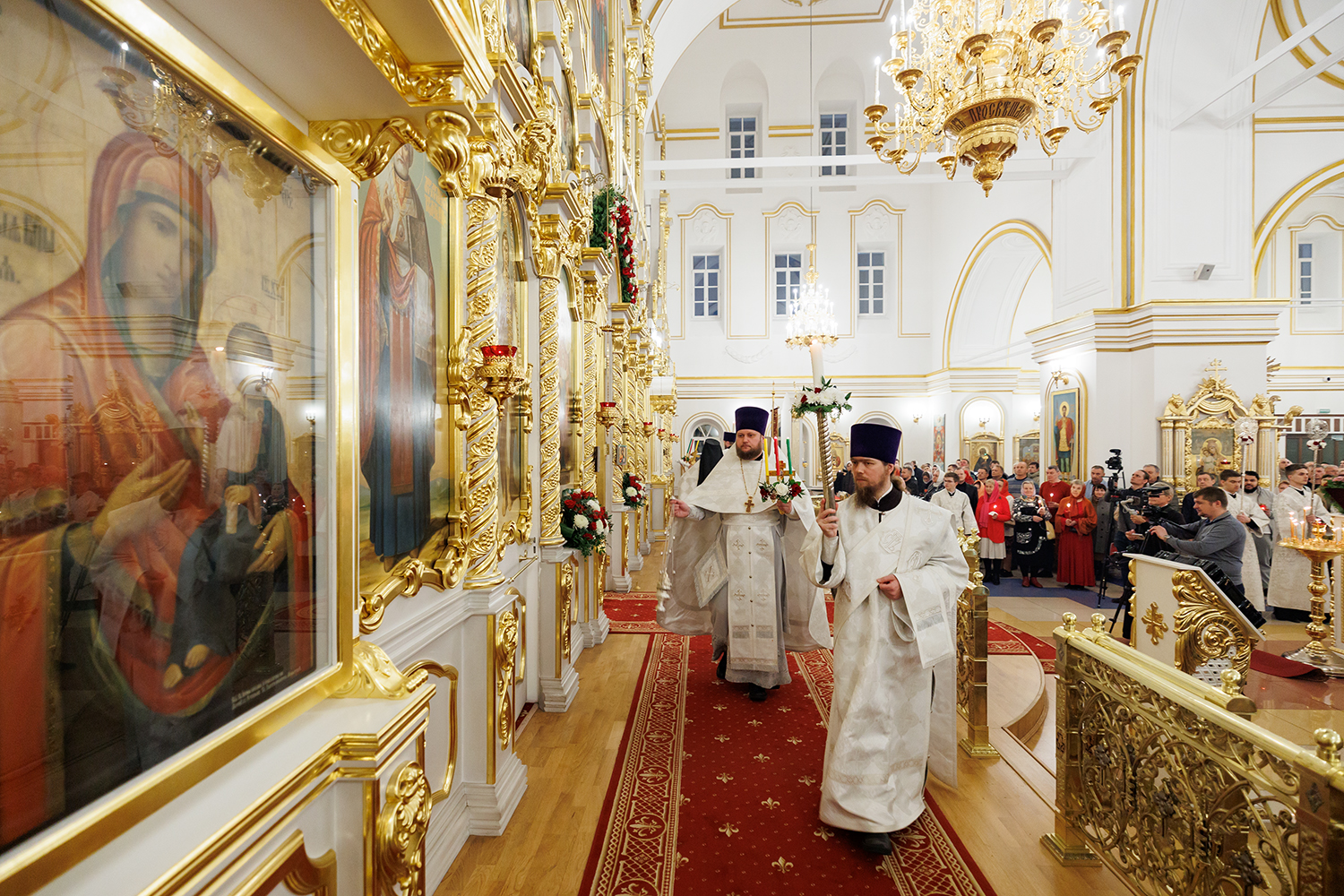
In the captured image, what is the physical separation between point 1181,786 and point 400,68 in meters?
3.39

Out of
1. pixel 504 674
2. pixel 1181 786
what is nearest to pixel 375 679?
pixel 504 674

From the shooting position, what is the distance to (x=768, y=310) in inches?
832

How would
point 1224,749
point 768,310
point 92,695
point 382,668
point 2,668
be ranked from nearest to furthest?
point 2,668 < point 92,695 < point 382,668 < point 1224,749 < point 768,310

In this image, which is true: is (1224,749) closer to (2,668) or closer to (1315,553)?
(2,668)

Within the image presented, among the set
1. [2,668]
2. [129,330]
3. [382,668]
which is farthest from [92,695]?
[382,668]

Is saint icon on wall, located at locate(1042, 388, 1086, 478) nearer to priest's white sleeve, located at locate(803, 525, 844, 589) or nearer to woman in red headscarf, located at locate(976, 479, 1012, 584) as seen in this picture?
woman in red headscarf, located at locate(976, 479, 1012, 584)

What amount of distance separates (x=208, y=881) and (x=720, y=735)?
3.77 metres

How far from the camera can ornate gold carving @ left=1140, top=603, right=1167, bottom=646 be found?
14.4 ft

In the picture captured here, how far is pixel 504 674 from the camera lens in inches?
133

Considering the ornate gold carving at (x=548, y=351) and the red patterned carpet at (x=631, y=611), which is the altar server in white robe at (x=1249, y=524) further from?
the ornate gold carving at (x=548, y=351)

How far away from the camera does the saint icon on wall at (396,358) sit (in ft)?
7.58

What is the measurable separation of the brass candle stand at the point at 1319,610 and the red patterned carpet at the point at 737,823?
470 cm

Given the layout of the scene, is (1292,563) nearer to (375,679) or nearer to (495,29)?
(495,29)

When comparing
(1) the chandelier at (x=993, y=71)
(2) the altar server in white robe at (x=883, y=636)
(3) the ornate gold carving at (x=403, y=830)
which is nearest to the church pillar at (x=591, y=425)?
(2) the altar server in white robe at (x=883, y=636)
